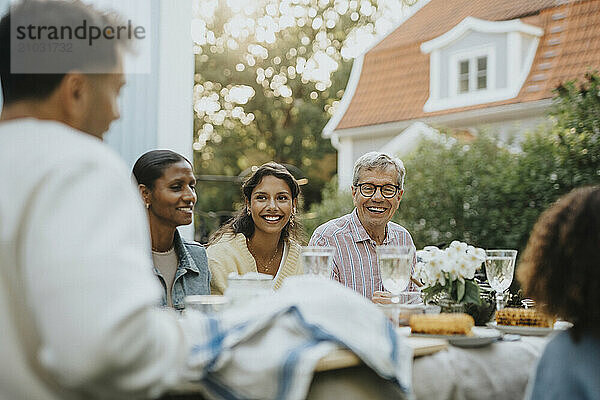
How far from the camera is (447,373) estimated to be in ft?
5.90

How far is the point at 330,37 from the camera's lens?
18812mm

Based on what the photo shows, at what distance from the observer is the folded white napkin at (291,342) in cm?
144

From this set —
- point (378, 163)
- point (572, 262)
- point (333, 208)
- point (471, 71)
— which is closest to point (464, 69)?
point (471, 71)

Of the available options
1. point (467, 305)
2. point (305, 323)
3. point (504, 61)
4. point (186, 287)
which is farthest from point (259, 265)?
point (504, 61)

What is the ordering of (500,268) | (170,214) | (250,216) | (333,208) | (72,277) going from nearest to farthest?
(72,277), (500,268), (170,214), (250,216), (333,208)

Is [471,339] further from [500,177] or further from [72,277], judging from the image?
[500,177]

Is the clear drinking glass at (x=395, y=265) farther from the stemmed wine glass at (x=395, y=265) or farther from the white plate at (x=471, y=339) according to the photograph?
the white plate at (x=471, y=339)

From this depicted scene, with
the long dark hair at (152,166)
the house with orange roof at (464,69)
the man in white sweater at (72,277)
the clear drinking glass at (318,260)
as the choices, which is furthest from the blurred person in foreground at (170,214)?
the house with orange roof at (464,69)

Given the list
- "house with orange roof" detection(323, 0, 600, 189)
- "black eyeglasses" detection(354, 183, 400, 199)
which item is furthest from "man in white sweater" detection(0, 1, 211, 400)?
"house with orange roof" detection(323, 0, 600, 189)

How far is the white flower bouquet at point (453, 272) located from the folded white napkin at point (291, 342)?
74cm

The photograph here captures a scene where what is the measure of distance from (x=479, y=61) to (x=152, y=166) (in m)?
9.30

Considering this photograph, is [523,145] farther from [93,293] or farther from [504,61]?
[93,293]

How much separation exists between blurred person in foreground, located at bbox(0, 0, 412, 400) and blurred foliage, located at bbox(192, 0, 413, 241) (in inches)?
662

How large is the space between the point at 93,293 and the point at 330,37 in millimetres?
18179
